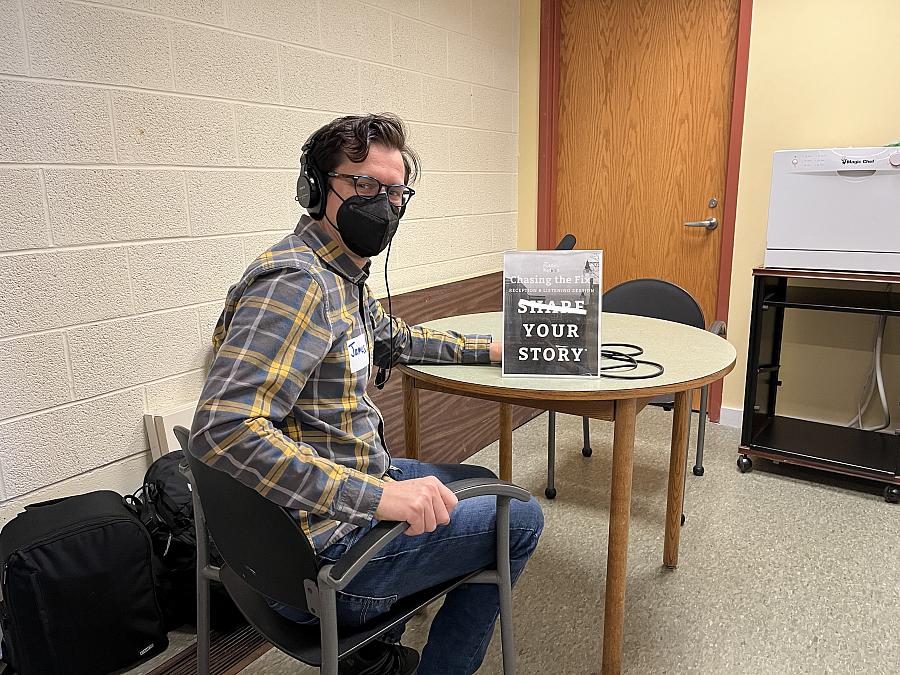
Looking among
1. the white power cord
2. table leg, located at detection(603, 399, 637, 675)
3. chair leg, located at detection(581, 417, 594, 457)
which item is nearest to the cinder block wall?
table leg, located at detection(603, 399, 637, 675)

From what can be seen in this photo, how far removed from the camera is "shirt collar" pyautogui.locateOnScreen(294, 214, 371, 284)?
3.89ft

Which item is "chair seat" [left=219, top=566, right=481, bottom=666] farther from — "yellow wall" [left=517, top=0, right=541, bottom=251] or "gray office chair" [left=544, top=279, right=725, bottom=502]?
"yellow wall" [left=517, top=0, right=541, bottom=251]

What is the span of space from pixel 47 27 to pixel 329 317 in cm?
111

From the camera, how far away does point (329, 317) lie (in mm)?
1107

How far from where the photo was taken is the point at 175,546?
1760 mm

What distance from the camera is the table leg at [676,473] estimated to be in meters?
1.92

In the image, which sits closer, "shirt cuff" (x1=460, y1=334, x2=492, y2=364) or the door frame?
"shirt cuff" (x1=460, y1=334, x2=492, y2=364)

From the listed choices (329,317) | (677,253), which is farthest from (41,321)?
(677,253)

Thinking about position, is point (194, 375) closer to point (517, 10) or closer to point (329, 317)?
Result: point (329, 317)

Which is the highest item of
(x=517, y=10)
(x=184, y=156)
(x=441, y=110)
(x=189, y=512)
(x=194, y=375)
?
(x=517, y=10)

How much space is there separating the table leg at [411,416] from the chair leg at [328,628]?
0.81 metres

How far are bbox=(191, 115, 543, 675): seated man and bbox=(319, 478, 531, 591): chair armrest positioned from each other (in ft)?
0.07

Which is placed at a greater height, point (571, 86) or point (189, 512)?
point (571, 86)

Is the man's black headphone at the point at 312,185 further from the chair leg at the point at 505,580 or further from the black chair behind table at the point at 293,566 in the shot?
the chair leg at the point at 505,580
